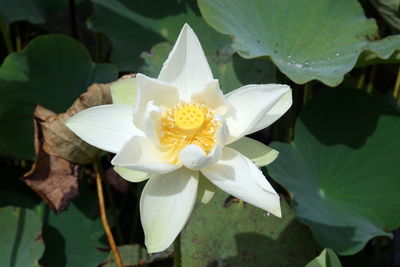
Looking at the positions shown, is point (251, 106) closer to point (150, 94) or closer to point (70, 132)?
point (150, 94)

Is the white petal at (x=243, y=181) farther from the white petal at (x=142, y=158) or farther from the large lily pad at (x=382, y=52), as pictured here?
the large lily pad at (x=382, y=52)

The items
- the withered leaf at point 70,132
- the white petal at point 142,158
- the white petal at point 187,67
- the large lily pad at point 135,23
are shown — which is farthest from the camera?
the large lily pad at point 135,23

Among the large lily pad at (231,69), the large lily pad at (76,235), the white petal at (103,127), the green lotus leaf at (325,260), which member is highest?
the white petal at (103,127)

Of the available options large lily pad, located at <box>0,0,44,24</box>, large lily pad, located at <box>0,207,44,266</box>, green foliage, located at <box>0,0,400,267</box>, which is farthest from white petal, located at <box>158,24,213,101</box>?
large lily pad, located at <box>0,0,44,24</box>

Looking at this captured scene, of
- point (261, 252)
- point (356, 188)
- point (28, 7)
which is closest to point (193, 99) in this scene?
point (261, 252)

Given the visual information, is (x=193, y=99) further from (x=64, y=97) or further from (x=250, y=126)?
(x=64, y=97)

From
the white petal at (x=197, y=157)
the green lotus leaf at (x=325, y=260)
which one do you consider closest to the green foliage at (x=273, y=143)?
the green lotus leaf at (x=325, y=260)
